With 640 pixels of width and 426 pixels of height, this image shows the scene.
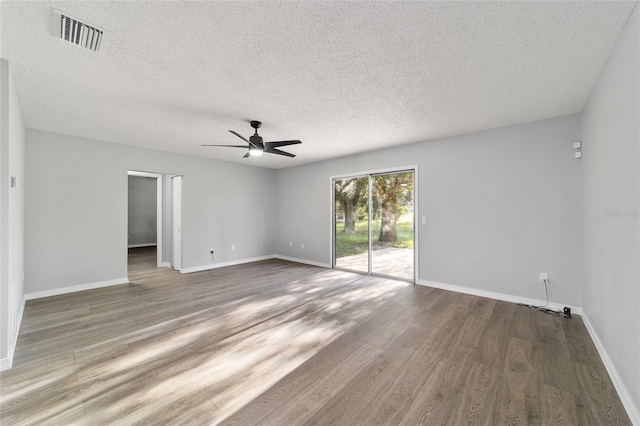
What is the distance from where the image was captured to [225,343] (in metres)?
2.53

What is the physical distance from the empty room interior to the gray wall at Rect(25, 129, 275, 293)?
34 mm

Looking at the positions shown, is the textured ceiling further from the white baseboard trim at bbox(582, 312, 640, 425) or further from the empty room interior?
the white baseboard trim at bbox(582, 312, 640, 425)

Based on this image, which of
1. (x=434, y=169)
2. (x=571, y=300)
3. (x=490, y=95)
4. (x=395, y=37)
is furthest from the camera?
(x=434, y=169)

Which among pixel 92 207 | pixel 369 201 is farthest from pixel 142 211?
pixel 369 201

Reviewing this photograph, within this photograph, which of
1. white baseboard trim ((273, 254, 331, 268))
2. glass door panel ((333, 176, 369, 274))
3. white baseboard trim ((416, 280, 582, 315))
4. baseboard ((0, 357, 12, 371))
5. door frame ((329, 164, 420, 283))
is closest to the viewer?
baseboard ((0, 357, 12, 371))

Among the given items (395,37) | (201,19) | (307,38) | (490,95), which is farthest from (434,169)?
(201,19)

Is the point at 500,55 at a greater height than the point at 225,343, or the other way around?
the point at 500,55

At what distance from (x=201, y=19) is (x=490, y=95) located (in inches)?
113

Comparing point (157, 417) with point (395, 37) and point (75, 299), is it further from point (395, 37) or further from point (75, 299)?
point (75, 299)

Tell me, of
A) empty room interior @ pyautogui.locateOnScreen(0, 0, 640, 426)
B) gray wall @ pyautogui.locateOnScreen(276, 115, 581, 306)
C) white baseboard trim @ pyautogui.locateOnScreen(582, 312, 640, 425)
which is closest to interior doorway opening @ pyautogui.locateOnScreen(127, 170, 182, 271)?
empty room interior @ pyautogui.locateOnScreen(0, 0, 640, 426)

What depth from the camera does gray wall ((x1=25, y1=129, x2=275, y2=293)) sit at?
3.90 m

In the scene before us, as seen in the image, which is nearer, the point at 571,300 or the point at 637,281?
the point at 637,281

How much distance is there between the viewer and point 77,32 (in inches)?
71.2

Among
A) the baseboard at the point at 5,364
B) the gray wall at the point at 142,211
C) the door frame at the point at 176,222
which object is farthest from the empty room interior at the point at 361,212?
the gray wall at the point at 142,211
